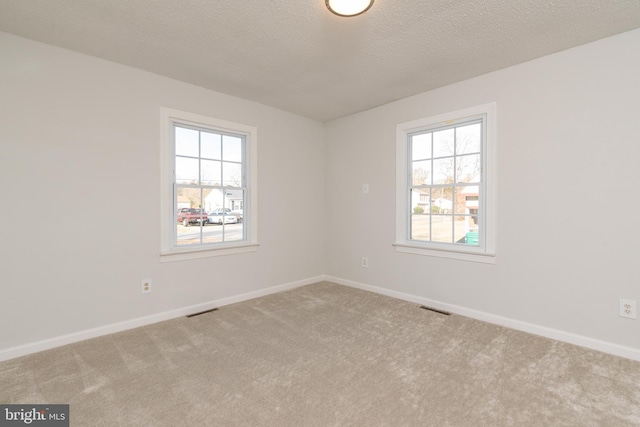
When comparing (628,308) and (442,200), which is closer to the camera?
(628,308)

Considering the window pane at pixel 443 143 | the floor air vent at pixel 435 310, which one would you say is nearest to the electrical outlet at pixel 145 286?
the floor air vent at pixel 435 310

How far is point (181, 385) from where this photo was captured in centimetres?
194

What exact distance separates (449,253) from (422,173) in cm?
100

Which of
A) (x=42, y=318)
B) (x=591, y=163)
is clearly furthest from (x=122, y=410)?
(x=591, y=163)

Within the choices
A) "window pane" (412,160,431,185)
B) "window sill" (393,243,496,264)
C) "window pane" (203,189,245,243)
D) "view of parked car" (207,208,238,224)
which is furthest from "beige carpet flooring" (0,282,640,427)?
"window pane" (412,160,431,185)

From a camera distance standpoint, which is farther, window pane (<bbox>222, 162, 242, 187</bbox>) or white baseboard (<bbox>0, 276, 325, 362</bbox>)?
window pane (<bbox>222, 162, 242, 187</bbox>)

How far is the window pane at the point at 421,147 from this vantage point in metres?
3.57

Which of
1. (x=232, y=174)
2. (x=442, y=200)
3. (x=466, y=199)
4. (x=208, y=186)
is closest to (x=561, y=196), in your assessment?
(x=466, y=199)

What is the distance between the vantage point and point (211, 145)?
3502 millimetres

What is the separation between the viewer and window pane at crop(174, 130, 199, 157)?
3.25 metres

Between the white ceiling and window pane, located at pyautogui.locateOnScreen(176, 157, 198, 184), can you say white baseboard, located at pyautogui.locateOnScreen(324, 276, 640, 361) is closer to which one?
the white ceiling

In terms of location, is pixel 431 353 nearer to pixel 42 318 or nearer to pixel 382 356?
Answer: pixel 382 356

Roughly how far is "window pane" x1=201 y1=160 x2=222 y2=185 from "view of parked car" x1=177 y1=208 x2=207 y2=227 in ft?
1.10

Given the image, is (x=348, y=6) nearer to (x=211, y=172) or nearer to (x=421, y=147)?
(x=421, y=147)
